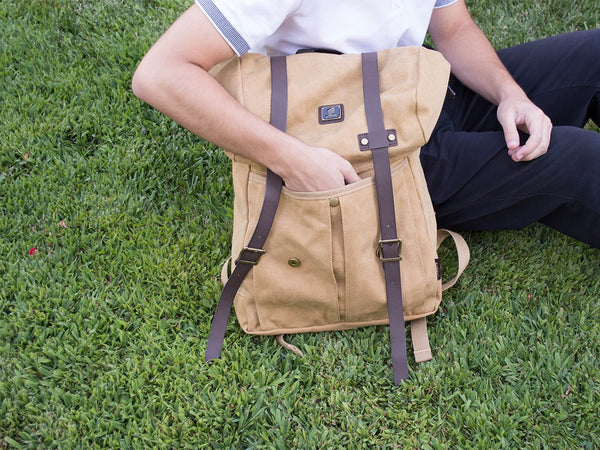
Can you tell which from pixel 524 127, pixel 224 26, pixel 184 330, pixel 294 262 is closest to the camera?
pixel 224 26

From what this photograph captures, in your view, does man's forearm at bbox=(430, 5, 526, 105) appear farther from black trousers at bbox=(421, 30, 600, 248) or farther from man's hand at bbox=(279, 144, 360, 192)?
man's hand at bbox=(279, 144, 360, 192)

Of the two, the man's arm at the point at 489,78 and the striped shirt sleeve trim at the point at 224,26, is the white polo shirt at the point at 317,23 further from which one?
the man's arm at the point at 489,78

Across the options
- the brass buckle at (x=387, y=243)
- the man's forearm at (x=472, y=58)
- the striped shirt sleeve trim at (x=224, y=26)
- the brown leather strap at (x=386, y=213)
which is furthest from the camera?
the man's forearm at (x=472, y=58)

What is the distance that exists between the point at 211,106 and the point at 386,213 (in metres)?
0.60

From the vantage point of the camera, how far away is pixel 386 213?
5.81ft

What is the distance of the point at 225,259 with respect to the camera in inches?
91.7

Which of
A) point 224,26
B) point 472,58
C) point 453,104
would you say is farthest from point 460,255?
point 224,26

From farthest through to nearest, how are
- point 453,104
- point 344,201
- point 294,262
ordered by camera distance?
1. point 453,104
2. point 294,262
3. point 344,201

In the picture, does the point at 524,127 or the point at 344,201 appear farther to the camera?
the point at 524,127

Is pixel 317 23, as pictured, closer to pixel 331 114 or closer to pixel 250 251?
pixel 331 114

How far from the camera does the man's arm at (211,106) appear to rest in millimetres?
1583

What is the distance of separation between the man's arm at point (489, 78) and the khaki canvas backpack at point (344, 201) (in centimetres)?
33

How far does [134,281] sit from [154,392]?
0.48 meters

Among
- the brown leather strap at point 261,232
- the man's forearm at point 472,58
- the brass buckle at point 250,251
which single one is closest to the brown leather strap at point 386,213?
the brown leather strap at point 261,232
